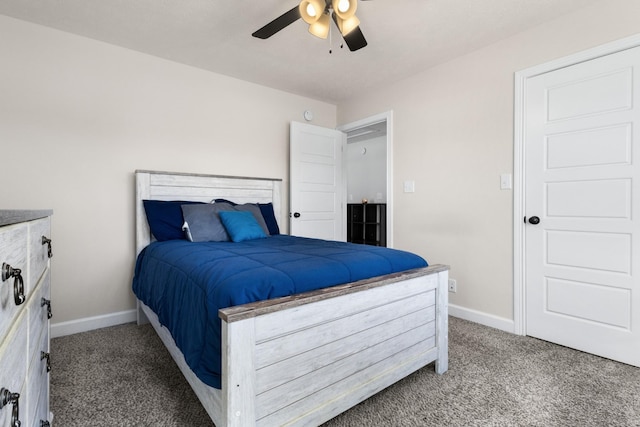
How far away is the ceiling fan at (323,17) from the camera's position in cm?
175

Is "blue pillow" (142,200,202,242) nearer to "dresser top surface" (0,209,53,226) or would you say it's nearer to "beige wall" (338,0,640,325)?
"dresser top surface" (0,209,53,226)

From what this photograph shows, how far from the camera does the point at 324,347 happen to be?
133 centimetres

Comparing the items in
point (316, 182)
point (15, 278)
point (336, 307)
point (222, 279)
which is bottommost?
point (336, 307)

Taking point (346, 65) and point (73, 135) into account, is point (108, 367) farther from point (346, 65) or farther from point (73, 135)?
point (346, 65)

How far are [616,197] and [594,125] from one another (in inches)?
19.6

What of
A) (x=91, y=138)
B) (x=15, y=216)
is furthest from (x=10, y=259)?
(x=91, y=138)

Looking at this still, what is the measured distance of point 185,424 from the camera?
1423mm

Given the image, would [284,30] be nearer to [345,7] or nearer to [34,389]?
[345,7]

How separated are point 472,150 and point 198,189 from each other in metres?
2.52

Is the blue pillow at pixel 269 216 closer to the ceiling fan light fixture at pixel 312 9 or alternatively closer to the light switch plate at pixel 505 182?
the ceiling fan light fixture at pixel 312 9

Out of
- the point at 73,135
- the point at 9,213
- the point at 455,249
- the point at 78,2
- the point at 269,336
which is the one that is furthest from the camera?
the point at 455,249

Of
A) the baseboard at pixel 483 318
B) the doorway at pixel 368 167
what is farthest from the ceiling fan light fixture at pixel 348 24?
the doorway at pixel 368 167

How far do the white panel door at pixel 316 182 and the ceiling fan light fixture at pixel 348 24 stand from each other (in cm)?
170

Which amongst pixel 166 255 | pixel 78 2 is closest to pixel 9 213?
pixel 166 255
